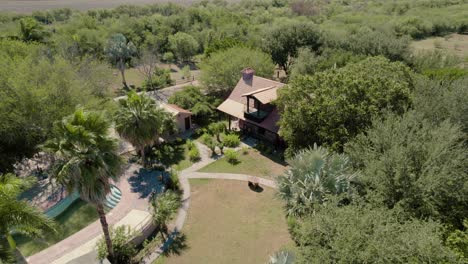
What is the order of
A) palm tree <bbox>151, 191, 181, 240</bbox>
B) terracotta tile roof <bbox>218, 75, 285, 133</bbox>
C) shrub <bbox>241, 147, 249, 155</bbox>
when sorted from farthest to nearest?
shrub <bbox>241, 147, 249, 155</bbox>
terracotta tile roof <bbox>218, 75, 285, 133</bbox>
palm tree <bbox>151, 191, 181, 240</bbox>

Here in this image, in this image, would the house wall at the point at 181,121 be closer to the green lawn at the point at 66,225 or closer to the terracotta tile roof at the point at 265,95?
the terracotta tile roof at the point at 265,95

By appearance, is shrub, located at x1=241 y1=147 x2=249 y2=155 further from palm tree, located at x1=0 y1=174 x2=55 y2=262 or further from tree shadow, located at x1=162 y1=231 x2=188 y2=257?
palm tree, located at x1=0 y1=174 x2=55 y2=262

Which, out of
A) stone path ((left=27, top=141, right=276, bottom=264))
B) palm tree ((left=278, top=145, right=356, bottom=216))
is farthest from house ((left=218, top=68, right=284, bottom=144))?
palm tree ((left=278, top=145, right=356, bottom=216))

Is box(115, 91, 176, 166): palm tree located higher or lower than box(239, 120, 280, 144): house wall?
higher

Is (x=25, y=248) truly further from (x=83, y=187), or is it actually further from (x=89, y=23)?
(x=89, y=23)

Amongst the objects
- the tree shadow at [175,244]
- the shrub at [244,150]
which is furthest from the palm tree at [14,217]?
the shrub at [244,150]

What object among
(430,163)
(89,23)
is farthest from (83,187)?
(89,23)
